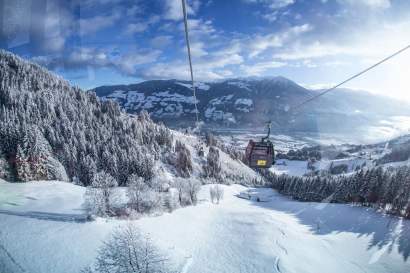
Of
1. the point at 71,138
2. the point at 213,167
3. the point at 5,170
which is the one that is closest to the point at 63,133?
the point at 71,138

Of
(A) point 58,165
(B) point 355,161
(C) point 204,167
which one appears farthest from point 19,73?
(B) point 355,161

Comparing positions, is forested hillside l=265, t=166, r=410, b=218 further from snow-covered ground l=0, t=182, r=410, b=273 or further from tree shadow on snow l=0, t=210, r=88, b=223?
tree shadow on snow l=0, t=210, r=88, b=223

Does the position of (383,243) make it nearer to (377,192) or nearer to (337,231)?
(337,231)

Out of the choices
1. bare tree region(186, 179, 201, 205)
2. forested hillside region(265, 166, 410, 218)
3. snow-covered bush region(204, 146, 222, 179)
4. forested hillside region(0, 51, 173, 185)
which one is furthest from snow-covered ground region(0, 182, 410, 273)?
snow-covered bush region(204, 146, 222, 179)

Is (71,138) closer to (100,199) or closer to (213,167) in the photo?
(100,199)

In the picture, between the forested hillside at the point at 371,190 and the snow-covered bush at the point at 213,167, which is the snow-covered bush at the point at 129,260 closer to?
the forested hillside at the point at 371,190

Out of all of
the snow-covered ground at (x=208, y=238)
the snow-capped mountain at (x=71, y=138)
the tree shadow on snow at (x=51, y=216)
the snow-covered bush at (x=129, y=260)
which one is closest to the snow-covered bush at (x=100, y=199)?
the tree shadow on snow at (x=51, y=216)
